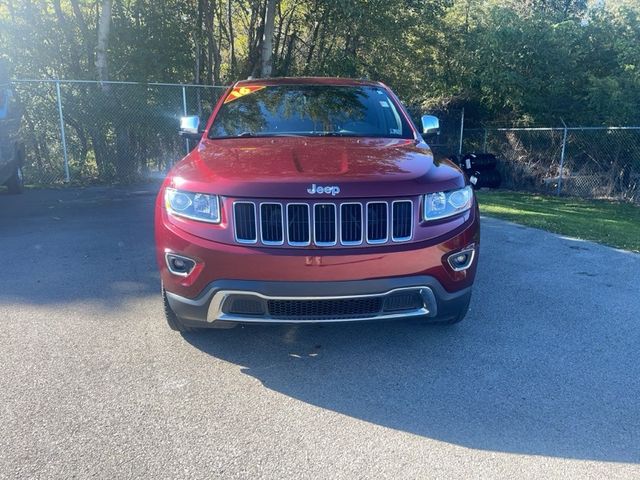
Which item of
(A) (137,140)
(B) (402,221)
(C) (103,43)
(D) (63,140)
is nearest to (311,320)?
(B) (402,221)

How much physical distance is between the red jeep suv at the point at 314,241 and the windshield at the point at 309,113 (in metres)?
1.12

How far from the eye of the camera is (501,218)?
886cm

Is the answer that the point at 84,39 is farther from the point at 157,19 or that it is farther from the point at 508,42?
the point at 508,42

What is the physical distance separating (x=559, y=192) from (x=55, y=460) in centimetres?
1405

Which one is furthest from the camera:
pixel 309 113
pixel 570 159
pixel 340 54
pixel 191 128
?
pixel 340 54

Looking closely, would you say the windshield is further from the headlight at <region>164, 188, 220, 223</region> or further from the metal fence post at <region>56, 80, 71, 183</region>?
the metal fence post at <region>56, 80, 71, 183</region>

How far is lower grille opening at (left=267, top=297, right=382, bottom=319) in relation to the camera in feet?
10.8

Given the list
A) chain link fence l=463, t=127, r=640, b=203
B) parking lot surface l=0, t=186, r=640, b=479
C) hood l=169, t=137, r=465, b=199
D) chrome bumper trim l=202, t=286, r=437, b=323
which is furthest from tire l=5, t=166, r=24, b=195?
chain link fence l=463, t=127, r=640, b=203

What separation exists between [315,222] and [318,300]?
47 centimetres

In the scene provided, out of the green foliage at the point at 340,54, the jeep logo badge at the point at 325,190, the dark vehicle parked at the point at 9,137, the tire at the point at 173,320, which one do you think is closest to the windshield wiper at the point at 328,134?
the jeep logo badge at the point at 325,190

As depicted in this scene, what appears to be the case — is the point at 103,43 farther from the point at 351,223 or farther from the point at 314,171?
the point at 351,223

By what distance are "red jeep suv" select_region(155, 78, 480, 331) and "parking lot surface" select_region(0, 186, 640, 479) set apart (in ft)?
1.28

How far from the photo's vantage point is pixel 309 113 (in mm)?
4902

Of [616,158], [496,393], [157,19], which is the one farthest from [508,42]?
[496,393]
